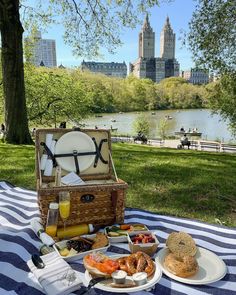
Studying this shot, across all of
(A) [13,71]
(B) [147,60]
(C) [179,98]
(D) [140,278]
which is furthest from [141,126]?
(B) [147,60]

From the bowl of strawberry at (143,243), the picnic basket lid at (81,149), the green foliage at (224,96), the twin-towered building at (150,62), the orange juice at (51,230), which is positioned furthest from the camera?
the twin-towered building at (150,62)

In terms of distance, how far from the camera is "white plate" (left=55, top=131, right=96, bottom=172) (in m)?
3.10

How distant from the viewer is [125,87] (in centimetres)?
8444

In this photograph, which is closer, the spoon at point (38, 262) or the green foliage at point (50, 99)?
the spoon at point (38, 262)

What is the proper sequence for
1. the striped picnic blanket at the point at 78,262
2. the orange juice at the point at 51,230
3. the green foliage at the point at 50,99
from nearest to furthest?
the striped picnic blanket at the point at 78,262 < the orange juice at the point at 51,230 < the green foliage at the point at 50,99

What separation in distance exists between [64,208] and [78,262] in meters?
0.49

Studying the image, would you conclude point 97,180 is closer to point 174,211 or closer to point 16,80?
point 174,211

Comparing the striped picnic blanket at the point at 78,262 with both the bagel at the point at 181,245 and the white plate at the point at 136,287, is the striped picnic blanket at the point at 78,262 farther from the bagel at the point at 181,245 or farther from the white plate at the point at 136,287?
the bagel at the point at 181,245

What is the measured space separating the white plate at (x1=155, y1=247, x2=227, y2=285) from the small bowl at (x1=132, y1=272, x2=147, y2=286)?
0.69 feet

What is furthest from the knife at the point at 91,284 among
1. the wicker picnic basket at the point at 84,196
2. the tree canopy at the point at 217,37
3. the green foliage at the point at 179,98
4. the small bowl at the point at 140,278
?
the green foliage at the point at 179,98

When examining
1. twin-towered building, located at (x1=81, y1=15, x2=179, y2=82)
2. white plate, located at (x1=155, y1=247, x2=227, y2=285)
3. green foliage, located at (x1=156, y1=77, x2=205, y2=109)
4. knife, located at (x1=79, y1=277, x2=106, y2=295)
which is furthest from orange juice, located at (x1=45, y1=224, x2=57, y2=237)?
twin-towered building, located at (x1=81, y1=15, x2=179, y2=82)

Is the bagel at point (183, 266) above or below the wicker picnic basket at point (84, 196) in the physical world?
below

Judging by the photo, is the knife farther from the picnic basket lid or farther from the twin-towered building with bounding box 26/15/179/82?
the twin-towered building with bounding box 26/15/179/82

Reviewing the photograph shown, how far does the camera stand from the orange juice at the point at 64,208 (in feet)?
8.13
